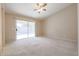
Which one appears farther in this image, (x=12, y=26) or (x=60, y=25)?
(x=60, y=25)

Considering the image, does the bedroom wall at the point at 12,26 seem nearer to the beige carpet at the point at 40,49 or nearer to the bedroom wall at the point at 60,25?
the beige carpet at the point at 40,49

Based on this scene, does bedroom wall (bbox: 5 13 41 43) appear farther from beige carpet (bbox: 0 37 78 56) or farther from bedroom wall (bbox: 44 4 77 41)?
bedroom wall (bbox: 44 4 77 41)

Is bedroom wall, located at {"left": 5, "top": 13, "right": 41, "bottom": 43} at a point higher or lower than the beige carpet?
higher

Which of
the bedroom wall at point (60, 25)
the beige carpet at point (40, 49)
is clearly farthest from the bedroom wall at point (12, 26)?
the bedroom wall at point (60, 25)

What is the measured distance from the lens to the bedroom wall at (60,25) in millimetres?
2186

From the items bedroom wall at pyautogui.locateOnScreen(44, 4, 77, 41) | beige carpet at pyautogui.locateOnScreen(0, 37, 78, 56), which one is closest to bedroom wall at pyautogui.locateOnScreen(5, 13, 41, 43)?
beige carpet at pyautogui.locateOnScreen(0, 37, 78, 56)

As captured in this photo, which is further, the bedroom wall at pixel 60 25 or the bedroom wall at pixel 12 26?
the bedroom wall at pixel 60 25

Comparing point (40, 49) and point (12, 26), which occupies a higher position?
point (12, 26)

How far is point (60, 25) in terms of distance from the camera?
8.09 ft

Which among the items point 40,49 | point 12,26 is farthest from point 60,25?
point 12,26

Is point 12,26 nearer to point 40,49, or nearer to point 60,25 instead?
A: point 40,49

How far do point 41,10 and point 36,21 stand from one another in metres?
0.72

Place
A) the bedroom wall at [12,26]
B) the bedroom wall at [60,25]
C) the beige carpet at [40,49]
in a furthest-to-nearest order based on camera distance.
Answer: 1. the bedroom wall at [60,25]
2. the bedroom wall at [12,26]
3. the beige carpet at [40,49]

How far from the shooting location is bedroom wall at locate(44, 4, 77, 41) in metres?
2.19
